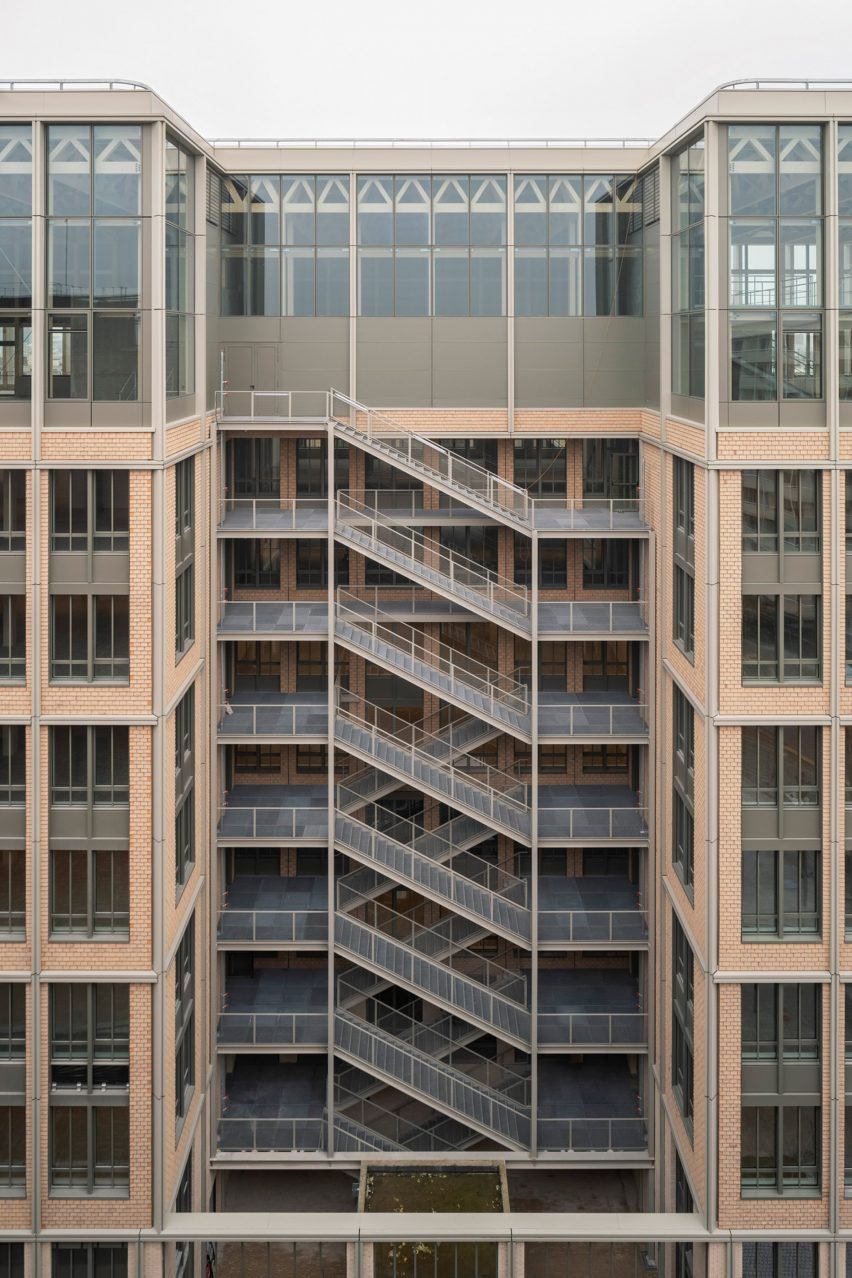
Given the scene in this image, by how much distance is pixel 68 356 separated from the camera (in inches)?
906

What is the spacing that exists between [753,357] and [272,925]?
14.9 m

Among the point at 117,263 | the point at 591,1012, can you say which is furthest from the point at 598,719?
the point at 117,263

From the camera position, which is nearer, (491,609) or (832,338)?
(832,338)

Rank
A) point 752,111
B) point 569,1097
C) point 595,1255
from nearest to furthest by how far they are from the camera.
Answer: point 752,111 → point 595,1255 → point 569,1097

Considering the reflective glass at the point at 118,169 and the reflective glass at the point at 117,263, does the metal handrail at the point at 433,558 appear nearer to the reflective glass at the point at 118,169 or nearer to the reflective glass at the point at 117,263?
the reflective glass at the point at 117,263

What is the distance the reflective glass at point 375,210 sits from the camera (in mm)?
31031

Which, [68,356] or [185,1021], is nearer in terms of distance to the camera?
[68,356]

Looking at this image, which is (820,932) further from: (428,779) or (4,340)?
(4,340)

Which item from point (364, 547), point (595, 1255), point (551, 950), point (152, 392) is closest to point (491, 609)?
point (364, 547)

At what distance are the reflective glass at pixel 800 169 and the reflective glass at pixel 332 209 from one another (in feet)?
35.9

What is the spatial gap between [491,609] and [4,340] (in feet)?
36.6

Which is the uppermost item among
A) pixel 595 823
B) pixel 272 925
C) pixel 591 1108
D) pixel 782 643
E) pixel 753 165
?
pixel 753 165

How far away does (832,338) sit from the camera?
75.3ft

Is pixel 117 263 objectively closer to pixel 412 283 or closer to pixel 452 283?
pixel 412 283
